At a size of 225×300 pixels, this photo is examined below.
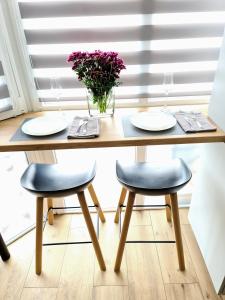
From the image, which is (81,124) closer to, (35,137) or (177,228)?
(35,137)

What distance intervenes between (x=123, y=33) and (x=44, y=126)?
2.43 feet

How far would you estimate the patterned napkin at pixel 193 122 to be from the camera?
1134mm

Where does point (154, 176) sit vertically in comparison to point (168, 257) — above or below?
above

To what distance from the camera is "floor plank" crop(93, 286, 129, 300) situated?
1.34 metres

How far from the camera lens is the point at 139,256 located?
1573 millimetres

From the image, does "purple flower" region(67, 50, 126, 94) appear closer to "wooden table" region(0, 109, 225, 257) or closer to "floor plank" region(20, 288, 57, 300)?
"wooden table" region(0, 109, 225, 257)

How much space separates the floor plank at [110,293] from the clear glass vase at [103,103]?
1.09 meters

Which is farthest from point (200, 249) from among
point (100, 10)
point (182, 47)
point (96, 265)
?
point (100, 10)

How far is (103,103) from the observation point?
128cm

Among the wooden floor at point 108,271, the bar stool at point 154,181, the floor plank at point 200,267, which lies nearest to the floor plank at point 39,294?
the wooden floor at point 108,271

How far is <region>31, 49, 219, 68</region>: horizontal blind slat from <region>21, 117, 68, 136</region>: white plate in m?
0.37

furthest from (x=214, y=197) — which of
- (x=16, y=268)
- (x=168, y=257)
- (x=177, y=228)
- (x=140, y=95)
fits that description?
(x=16, y=268)

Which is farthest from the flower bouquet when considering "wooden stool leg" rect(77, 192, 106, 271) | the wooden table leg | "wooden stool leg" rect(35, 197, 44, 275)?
the wooden table leg

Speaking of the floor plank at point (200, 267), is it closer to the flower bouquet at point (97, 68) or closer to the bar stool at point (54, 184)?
the bar stool at point (54, 184)
